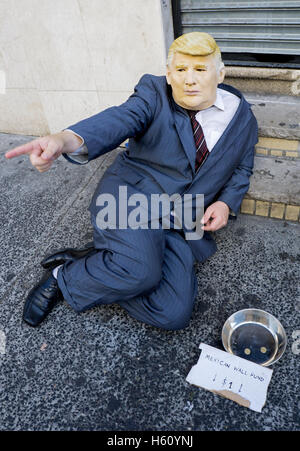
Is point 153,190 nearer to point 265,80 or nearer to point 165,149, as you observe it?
point 165,149

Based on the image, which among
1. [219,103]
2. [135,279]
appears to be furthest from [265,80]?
[135,279]

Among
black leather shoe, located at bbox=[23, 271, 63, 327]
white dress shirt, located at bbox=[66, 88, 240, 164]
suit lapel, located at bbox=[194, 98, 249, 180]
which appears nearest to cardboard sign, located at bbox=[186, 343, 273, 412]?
black leather shoe, located at bbox=[23, 271, 63, 327]

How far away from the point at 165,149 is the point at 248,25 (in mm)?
1396

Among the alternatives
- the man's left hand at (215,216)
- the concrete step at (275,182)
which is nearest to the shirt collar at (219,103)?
the man's left hand at (215,216)

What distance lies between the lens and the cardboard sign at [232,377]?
66.9 inches

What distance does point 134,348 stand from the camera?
1.94m

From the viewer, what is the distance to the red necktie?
202cm

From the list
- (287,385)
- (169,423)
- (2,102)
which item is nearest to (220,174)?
(287,385)

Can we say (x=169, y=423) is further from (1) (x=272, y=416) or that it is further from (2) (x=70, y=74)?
(2) (x=70, y=74)

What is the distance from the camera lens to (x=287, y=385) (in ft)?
5.71

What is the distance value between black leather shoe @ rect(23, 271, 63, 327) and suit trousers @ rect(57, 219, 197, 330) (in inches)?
3.8

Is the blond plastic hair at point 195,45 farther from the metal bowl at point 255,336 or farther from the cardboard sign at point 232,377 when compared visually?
the cardboard sign at point 232,377

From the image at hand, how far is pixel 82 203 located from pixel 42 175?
2.18 ft

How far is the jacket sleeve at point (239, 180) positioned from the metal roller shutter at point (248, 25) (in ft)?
2.98
